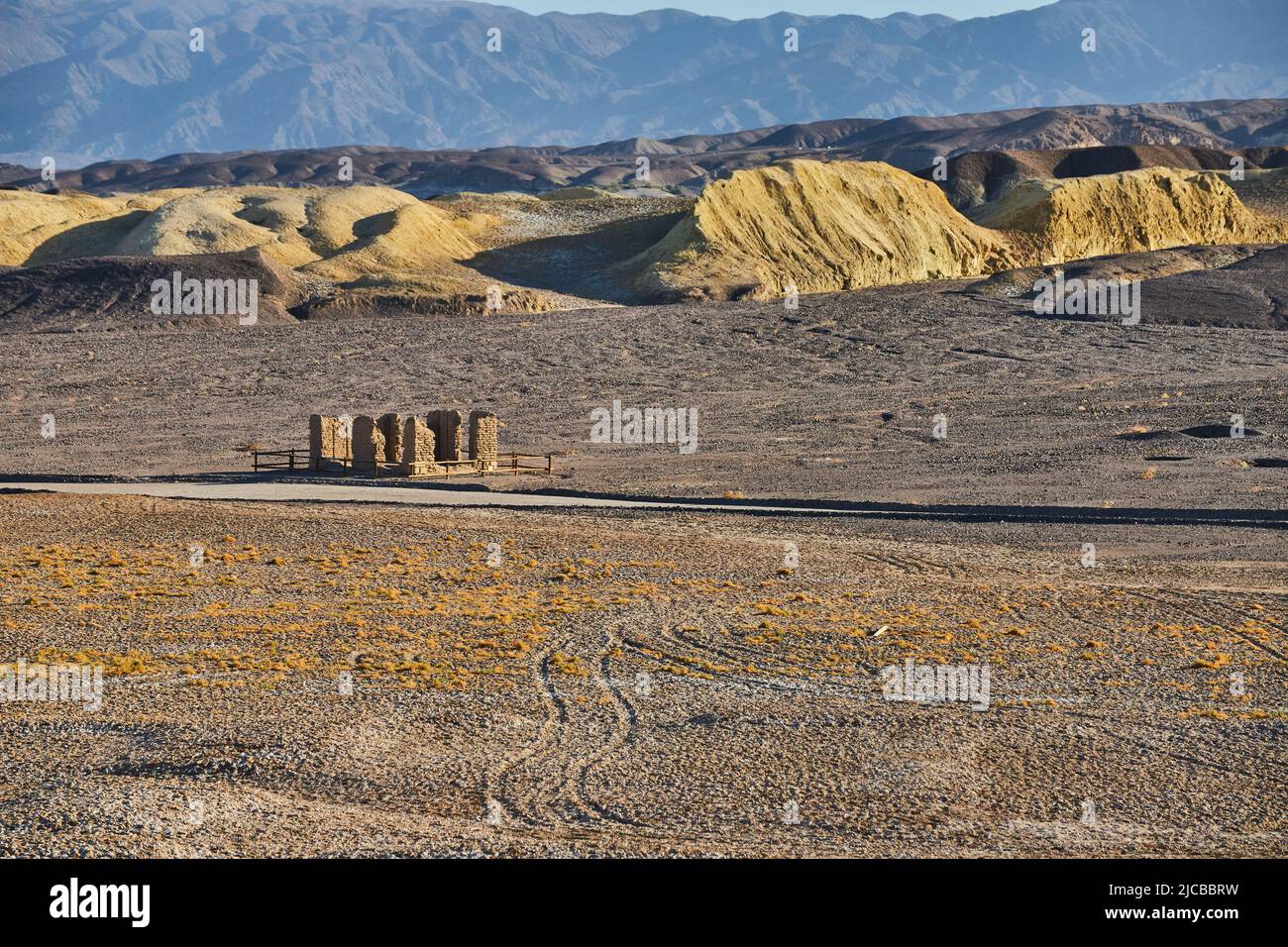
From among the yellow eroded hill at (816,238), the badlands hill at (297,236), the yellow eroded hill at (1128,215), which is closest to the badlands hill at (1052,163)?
the yellow eroded hill at (1128,215)

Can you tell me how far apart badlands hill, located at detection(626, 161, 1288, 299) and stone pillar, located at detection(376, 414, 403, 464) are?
3001 cm

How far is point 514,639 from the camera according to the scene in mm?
19094

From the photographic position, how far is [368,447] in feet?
116

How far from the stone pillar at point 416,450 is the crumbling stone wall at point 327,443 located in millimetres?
1757

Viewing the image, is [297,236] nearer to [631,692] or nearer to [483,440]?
[483,440]

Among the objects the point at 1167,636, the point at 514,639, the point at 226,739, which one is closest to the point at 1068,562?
the point at 1167,636

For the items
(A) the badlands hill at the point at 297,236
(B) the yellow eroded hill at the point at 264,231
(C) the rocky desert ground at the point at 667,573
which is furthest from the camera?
(B) the yellow eroded hill at the point at 264,231

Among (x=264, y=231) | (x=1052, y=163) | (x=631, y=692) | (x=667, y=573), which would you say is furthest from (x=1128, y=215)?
(x=631, y=692)

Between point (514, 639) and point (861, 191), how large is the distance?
202 feet

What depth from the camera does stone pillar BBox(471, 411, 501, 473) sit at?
35.9 meters

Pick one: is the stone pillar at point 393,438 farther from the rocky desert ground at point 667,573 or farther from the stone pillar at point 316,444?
the rocky desert ground at point 667,573

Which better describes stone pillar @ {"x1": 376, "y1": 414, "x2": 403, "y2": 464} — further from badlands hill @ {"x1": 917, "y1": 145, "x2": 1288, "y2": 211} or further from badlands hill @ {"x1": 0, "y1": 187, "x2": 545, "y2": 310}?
badlands hill @ {"x1": 917, "y1": 145, "x2": 1288, "y2": 211}

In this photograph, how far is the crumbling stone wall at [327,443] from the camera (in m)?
36.1

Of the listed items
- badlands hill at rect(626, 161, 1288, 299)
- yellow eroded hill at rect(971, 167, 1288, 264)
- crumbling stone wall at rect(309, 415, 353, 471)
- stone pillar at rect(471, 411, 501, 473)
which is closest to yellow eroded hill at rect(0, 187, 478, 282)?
badlands hill at rect(626, 161, 1288, 299)
